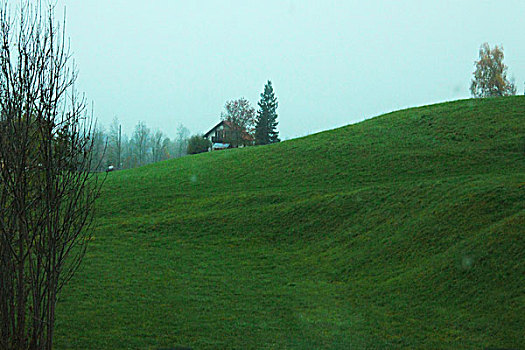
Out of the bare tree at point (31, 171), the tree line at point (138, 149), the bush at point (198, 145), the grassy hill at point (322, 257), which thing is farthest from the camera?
the tree line at point (138, 149)

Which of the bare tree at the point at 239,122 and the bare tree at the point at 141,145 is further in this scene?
the bare tree at the point at 141,145

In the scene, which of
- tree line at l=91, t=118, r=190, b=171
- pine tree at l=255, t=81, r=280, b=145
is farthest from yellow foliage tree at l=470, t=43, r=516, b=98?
tree line at l=91, t=118, r=190, b=171

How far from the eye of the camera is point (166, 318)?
713cm

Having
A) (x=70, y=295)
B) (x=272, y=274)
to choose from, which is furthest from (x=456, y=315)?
(x=70, y=295)

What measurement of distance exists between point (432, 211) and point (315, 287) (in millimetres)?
3937

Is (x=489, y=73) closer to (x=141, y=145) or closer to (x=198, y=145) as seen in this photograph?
(x=198, y=145)

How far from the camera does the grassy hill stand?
658 centimetres

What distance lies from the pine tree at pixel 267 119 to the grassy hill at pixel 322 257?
83.2 feet

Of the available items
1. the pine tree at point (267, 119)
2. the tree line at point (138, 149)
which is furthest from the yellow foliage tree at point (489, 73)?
the tree line at point (138, 149)

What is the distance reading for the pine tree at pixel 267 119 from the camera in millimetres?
46469

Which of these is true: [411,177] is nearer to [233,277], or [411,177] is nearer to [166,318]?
[233,277]

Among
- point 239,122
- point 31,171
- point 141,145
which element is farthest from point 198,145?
point 31,171

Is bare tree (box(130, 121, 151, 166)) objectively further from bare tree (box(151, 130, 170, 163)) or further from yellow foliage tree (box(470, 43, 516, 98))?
yellow foliage tree (box(470, 43, 516, 98))

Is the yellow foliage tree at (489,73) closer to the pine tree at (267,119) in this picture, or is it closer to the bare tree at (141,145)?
the pine tree at (267,119)
